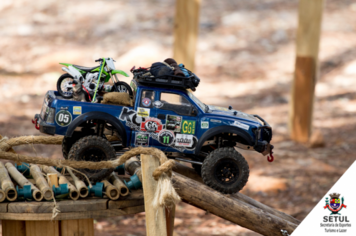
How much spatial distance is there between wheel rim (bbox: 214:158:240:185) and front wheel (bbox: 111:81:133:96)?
1.05 meters

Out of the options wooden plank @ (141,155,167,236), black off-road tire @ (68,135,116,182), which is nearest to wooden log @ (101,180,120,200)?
black off-road tire @ (68,135,116,182)

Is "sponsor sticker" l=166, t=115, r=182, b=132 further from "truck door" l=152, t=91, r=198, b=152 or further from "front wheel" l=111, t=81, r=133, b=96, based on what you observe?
"front wheel" l=111, t=81, r=133, b=96

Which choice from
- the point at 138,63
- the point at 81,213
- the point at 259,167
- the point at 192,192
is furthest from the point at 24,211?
the point at 138,63

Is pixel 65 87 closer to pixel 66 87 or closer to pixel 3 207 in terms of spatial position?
pixel 66 87

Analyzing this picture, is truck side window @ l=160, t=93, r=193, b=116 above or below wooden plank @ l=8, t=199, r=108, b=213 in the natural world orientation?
above

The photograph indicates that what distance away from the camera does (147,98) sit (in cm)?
367

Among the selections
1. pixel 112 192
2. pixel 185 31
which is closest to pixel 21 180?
pixel 112 192

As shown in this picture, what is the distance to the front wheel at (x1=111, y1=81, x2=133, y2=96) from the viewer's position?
3922mm

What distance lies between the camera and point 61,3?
1745 centimetres

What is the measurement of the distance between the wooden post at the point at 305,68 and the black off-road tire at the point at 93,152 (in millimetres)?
6269

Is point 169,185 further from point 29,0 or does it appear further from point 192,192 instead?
→ point 29,0

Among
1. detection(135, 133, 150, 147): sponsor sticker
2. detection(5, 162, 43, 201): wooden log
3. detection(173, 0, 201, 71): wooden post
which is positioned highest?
detection(173, 0, 201, 71): wooden post

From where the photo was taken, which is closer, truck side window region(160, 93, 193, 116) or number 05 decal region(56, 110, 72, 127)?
number 05 decal region(56, 110, 72, 127)

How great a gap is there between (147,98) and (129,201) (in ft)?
2.92
